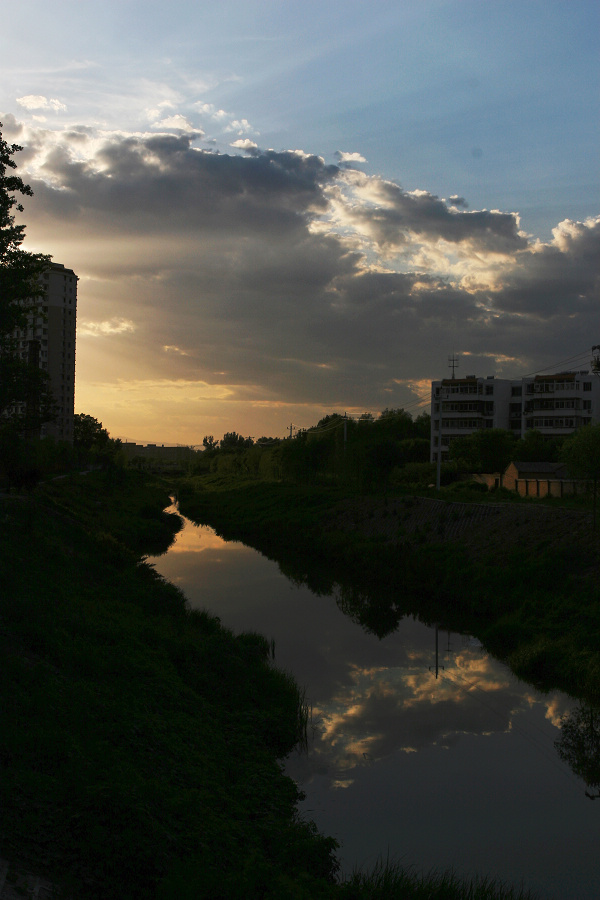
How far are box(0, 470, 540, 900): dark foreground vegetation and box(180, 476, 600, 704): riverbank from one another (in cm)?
782

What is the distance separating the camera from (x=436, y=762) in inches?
513

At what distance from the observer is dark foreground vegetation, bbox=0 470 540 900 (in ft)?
20.4

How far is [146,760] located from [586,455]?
21.7 metres

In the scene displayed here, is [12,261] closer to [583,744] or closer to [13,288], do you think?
[13,288]

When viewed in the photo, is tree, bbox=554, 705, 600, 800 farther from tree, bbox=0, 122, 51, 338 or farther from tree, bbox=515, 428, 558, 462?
tree, bbox=515, 428, 558, 462

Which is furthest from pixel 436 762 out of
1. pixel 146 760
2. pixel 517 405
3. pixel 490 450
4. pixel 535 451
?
pixel 517 405

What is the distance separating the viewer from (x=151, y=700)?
36.2 feet

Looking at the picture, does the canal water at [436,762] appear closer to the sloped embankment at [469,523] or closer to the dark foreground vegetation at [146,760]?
the dark foreground vegetation at [146,760]

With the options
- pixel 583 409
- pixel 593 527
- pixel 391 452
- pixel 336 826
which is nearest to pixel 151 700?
pixel 336 826

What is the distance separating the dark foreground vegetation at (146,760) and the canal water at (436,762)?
75 centimetres

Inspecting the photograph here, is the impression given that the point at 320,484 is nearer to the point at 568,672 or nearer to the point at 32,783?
the point at 568,672

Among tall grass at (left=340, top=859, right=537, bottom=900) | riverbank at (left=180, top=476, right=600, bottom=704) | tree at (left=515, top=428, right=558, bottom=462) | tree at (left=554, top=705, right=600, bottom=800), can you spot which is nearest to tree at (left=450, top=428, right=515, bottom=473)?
tree at (left=515, top=428, right=558, bottom=462)

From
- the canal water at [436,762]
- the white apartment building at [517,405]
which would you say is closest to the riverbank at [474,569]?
the canal water at [436,762]

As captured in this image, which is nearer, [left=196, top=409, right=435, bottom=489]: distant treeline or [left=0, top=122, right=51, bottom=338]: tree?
[left=0, top=122, right=51, bottom=338]: tree
